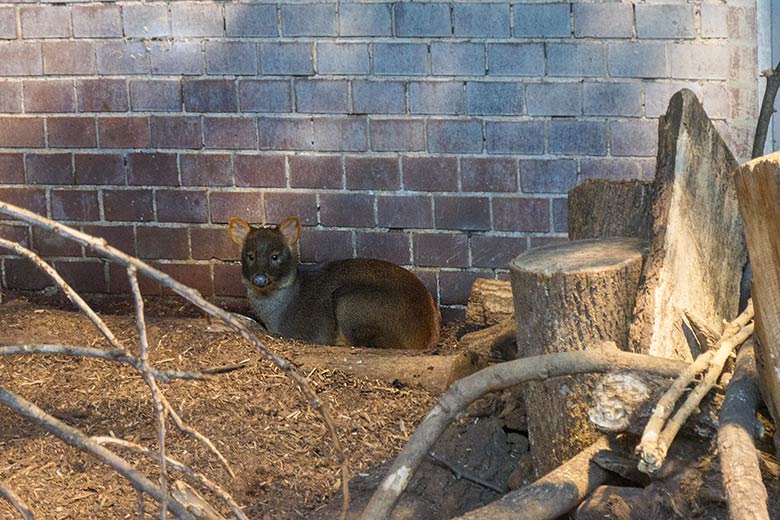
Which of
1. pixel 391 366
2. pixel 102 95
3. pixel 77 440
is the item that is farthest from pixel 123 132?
pixel 77 440

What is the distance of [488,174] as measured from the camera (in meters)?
5.96

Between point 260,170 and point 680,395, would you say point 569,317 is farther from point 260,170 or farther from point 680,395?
point 260,170

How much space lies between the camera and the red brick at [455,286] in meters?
6.11

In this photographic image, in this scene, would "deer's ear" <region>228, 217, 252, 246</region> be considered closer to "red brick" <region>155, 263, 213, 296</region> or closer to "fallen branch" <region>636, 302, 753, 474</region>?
"red brick" <region>155, 263, 213, 296</region>

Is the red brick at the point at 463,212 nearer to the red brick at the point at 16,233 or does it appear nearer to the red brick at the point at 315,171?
the red brick at the point at 315,171

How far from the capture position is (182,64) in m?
6.15

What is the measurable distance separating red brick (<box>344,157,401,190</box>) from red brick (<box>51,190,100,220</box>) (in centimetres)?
155

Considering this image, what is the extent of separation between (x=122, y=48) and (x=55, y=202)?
1.01 meters

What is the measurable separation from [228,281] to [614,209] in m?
2.91

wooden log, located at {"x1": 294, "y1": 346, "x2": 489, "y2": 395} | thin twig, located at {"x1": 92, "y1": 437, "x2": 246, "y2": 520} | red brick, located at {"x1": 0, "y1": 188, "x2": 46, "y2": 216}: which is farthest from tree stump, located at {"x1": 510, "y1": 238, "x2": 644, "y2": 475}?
red brick, located at {"x1": 0, "y1": 188, "x2": 46, "y2": 216}

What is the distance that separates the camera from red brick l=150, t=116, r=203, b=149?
6.20 metres

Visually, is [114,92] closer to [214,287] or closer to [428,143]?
[214,287]

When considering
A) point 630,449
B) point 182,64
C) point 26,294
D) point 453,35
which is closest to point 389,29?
point 453,35

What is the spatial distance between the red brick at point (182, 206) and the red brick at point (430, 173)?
1209 millimetres
